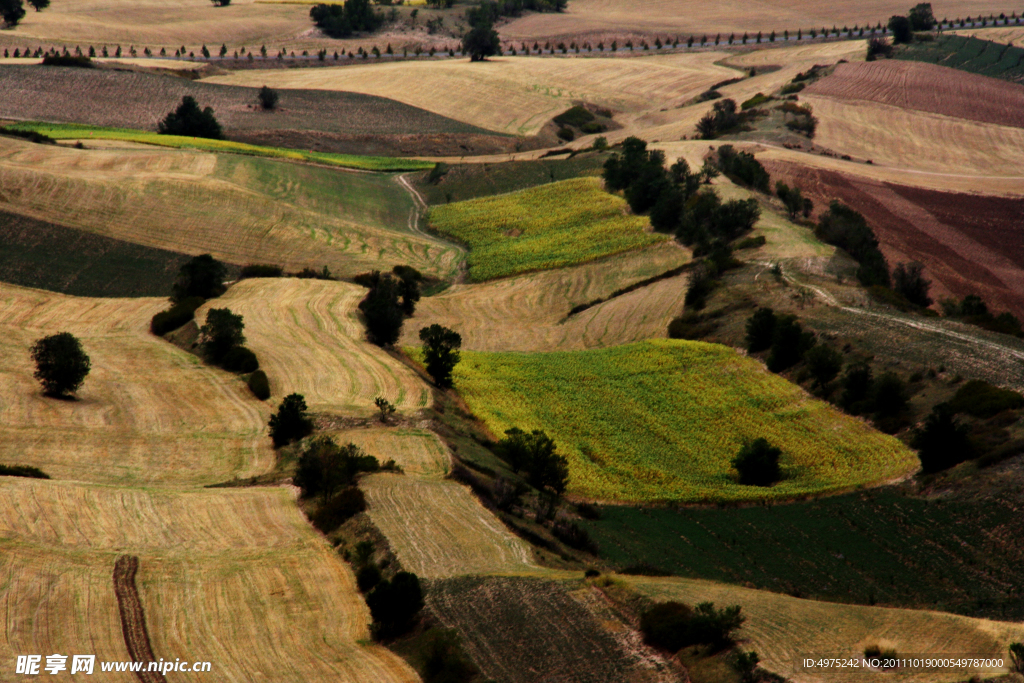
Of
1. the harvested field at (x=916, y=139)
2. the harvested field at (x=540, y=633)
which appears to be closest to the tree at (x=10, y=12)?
the harvested field at (x=916, y=139)

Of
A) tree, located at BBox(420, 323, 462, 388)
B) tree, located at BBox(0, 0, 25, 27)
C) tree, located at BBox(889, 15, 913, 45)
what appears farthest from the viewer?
tree, located at BBox(0, 0, 25, 27)

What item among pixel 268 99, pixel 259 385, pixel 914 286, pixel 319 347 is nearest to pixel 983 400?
pixel 914 286

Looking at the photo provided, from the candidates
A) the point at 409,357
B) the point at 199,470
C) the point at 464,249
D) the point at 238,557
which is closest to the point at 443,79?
the point at 464,249

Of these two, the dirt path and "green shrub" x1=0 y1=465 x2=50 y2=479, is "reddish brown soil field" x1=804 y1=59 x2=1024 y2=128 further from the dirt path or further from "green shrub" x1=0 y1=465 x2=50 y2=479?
the dirt path

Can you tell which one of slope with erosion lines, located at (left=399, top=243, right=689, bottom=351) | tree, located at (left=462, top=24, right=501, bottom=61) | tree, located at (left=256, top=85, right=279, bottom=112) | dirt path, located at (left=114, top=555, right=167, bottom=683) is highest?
tree, located at (left=462, top=24, right=501, bottom=61)

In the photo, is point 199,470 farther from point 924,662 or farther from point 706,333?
point 706,333

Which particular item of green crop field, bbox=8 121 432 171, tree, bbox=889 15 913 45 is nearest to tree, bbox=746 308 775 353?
green crop field, bbox=8 121 432 171
